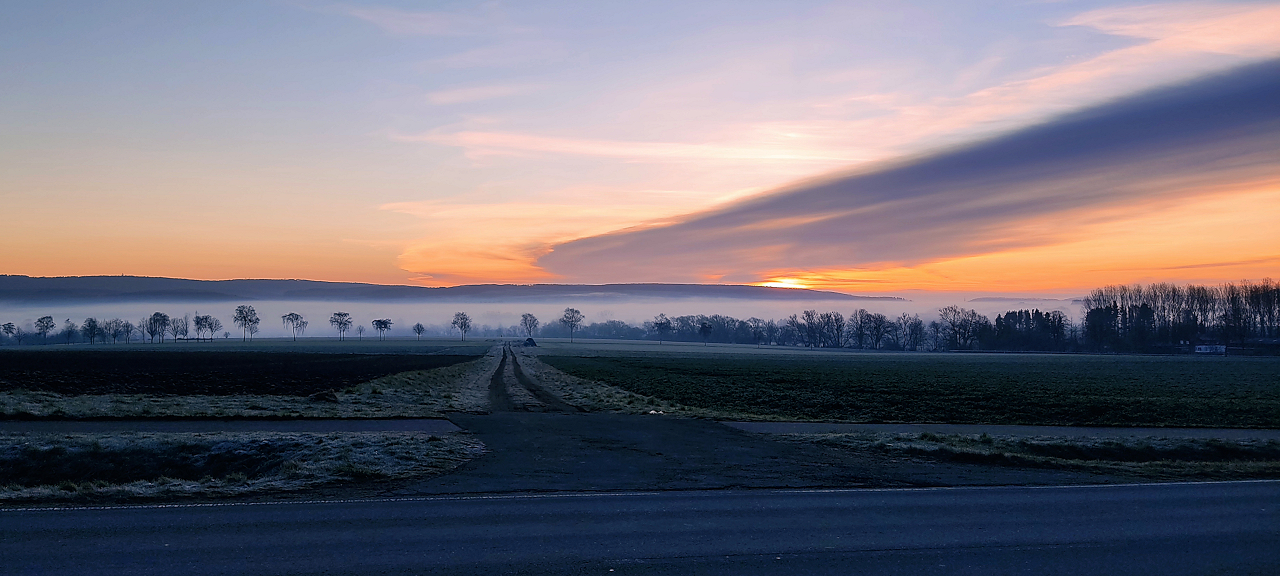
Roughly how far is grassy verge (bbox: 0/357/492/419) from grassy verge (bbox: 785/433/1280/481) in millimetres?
16950

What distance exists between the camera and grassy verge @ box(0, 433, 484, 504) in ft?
49.2

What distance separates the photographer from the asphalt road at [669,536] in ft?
27.7

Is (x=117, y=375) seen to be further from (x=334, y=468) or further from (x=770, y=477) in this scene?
(x=770, y=477)

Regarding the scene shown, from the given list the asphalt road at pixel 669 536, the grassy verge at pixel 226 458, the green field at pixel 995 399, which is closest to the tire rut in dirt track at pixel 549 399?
the green field at pixel 995 399

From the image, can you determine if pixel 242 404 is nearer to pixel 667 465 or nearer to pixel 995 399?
pixel 667 465

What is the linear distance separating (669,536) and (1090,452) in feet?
52.8

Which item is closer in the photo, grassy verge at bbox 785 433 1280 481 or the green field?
grassy verge at bbox 785 433 1280 481

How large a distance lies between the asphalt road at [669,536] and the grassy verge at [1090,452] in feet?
14.5

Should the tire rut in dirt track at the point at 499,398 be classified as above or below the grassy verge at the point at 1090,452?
below

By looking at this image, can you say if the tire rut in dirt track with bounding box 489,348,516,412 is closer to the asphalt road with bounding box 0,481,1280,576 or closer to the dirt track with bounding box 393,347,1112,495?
the dirt track with bounding box 393,347,1112,495

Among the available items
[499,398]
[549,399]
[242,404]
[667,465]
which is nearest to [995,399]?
[549,399]

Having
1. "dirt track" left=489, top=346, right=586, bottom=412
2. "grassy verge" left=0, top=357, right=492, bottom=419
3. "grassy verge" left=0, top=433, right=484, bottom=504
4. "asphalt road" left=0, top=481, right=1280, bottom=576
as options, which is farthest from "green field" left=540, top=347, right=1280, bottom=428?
"asphalt road" left=0, top=481, right=1280, bottom=576

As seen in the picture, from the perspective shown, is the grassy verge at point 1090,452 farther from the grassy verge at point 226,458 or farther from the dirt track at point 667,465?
the grassy verge at point 226,458

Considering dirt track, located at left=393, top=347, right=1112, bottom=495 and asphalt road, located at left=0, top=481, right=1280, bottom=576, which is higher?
asphalt road, located at left=0, top=481, right=1280, bottom=576
